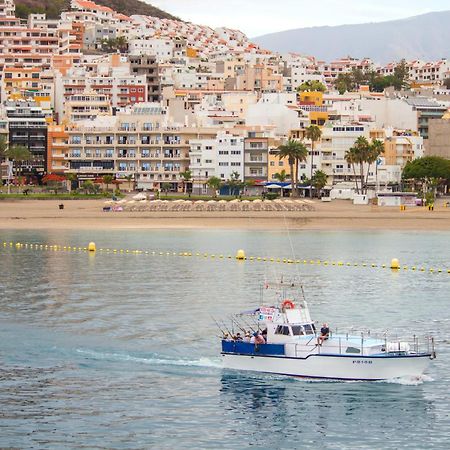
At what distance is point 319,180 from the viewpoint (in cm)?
16362

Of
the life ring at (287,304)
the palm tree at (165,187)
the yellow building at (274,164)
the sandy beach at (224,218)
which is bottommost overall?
the sandy beach at (224,218)

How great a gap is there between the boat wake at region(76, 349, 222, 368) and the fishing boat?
3.72ft

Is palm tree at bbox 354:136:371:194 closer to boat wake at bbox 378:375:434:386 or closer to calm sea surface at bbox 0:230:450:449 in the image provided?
calm sea surface at bbox 0:230:450:449

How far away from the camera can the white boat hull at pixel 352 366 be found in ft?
141

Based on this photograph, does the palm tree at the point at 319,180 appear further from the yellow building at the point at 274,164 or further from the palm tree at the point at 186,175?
the palm tree at the point at 186,175

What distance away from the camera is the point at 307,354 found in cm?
4381

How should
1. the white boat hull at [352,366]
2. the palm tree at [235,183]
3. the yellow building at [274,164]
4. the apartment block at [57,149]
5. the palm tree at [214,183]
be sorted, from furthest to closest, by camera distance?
the apartment block at [57,149] → the yellow building at [274,164] → the palm tree at [235,183] → the palm tree at [214,183] → the white boat hull at [352,366]

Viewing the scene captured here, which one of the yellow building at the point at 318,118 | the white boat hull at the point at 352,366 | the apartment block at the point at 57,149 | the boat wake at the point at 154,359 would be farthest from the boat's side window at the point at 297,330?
the yellow building at the point at 318,118

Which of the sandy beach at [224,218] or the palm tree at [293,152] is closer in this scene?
the sandy beach at [224,218]

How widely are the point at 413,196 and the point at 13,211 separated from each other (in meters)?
49.9

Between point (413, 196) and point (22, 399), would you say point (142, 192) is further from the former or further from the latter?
point (22, 399)

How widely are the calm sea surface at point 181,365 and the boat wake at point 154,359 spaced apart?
0.27 ft

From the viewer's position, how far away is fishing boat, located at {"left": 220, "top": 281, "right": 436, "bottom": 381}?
43219 millimetres

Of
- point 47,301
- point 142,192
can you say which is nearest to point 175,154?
point 142,192
